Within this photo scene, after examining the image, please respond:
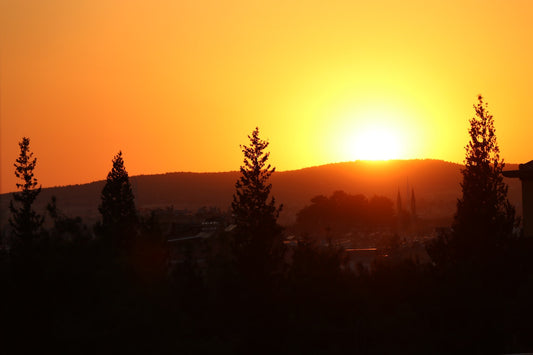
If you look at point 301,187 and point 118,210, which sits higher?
point 301,187

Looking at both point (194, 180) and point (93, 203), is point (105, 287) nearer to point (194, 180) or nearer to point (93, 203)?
point (93, 203)

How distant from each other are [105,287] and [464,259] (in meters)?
11.9

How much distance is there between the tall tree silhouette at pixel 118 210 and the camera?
3661 cm

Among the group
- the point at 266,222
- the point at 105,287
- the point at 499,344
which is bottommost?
the point at 499,344

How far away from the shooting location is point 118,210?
127ft

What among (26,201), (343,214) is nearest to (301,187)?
(343,214)

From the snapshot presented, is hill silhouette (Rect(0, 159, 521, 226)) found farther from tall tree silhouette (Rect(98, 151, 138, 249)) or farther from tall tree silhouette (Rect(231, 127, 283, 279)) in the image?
tall tree silhouette (Rect(231, 127, 283, 279))

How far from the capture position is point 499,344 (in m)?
22.3

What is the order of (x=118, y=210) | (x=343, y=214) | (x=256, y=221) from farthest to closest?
(x=343, y=214)
(x=118, y=210)
(x=256, y=221)

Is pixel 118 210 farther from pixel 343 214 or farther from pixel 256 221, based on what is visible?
pixel 343 214

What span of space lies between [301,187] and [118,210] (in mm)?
136732

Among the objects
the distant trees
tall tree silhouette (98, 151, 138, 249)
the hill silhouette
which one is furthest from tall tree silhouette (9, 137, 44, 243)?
the hill silhouette

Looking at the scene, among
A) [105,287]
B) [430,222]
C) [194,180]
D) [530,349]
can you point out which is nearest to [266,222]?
[105,287]

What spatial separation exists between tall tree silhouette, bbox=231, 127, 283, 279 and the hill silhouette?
116m
